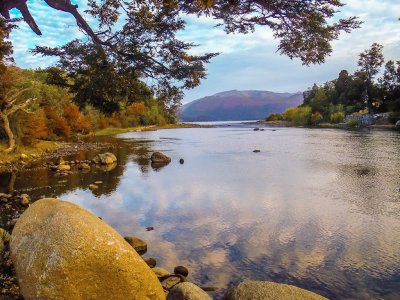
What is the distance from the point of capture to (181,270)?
371 inches

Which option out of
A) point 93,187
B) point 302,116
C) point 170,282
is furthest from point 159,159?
point 302,116

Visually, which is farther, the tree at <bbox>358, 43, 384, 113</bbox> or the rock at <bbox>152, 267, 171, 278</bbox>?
the tree at <bbox>358, 43, 384, 113</bbox>

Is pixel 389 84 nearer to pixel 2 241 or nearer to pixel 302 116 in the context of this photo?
pixel 302 116

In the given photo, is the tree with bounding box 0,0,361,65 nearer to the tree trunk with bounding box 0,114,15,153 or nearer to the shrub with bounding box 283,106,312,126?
the tree trunk with bounding box 0,114,15,153

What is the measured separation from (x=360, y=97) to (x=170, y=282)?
107 metres

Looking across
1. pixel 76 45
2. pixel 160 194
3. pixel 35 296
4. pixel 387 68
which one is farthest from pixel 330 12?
pixel 387 68

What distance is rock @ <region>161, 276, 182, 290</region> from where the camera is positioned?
324 inches

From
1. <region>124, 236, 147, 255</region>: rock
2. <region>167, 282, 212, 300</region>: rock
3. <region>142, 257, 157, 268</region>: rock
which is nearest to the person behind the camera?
<region>167, 282, 212, 300</region>: rock

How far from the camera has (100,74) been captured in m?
8.89

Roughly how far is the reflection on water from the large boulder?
3.27m

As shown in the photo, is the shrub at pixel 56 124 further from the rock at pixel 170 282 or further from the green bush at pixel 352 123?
the green bush at pixel 352 123

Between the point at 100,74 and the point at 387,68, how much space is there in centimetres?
10293

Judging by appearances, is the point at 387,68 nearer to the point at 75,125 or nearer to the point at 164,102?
the point at 75,125

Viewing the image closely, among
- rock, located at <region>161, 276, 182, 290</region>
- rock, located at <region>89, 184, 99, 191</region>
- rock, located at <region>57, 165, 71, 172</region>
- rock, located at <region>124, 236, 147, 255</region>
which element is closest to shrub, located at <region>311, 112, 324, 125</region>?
rock, located at <region>57, 165, 71, 172</region>
